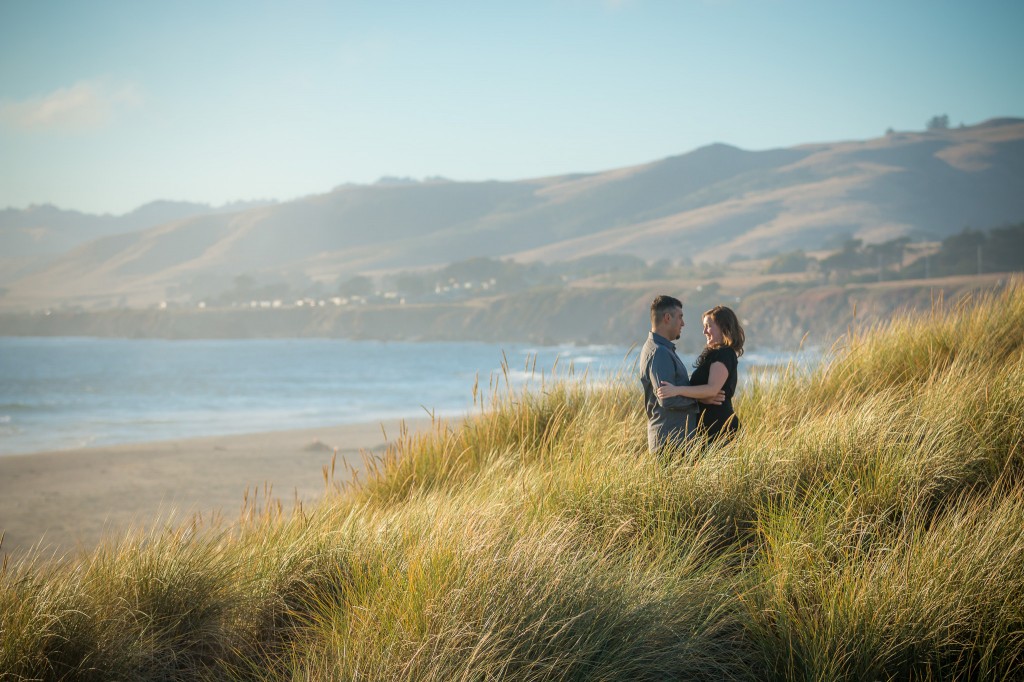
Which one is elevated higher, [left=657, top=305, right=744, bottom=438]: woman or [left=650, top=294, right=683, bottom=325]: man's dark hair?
[left=650, top=294, right=683, bottom=325]: man's dark hair

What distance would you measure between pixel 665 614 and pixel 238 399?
159ft

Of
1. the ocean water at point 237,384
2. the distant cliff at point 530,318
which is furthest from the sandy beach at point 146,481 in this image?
the distant cliff at point 530,318

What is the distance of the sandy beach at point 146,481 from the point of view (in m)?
12.6

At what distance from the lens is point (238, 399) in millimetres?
48375

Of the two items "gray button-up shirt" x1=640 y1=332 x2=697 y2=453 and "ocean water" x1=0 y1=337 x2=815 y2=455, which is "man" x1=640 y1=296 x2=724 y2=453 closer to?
"gray button-up shirt" x1=640 y1=332 x2=697 y2=453

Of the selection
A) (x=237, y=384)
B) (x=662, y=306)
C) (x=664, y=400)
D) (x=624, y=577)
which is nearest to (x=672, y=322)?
(x=662, y=306)

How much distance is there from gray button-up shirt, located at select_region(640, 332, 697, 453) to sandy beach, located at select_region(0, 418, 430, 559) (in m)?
5.56

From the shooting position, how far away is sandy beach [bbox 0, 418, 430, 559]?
1258 cm

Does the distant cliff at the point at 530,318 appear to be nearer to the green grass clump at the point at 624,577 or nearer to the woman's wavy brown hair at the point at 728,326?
the woman's wavy brown hair at the point at 728,326

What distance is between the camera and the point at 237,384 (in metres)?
60.0

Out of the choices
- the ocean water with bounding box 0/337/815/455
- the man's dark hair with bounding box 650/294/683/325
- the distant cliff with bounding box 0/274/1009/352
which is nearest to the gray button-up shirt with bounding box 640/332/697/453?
the man's dark hair with bounding box 650/294/683/325

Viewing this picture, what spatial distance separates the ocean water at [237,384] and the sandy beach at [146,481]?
371 cm

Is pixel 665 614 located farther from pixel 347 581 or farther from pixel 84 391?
pixel 84 391

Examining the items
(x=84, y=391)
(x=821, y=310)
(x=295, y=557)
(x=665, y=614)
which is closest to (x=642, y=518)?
(x=665, y=614)
